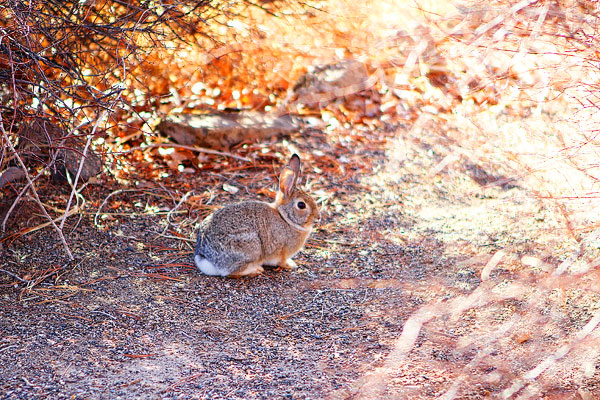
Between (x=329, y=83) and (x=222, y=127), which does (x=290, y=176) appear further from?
(x=329, y=83)

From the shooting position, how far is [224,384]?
3512 millimetres

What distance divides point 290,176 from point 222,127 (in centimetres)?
254

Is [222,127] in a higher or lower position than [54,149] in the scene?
lower

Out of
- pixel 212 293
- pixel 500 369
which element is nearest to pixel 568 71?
pixel 500 369

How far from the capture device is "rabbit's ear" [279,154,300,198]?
5.17 meters

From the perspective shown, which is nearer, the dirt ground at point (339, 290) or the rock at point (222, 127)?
the dirt ground at point (339, 290)

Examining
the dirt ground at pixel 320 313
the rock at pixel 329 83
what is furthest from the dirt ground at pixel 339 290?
the rock at pixel 329 83

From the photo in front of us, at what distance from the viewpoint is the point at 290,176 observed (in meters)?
5.18

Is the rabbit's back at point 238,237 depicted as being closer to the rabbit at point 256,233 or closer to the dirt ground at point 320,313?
the rabbit at point 256,233

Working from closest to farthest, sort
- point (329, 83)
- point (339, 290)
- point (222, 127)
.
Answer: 1. point (339, 290)
2. point (222, 127)
3. point (329, 83)

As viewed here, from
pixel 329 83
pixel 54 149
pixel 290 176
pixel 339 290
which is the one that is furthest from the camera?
pixel 329 83

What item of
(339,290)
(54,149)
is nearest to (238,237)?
(339,290)

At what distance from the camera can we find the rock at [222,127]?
23.8 feet

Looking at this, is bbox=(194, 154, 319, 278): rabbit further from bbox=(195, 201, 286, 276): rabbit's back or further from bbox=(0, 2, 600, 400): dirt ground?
bbox=(0, 2, 600, 400): dirt ground
